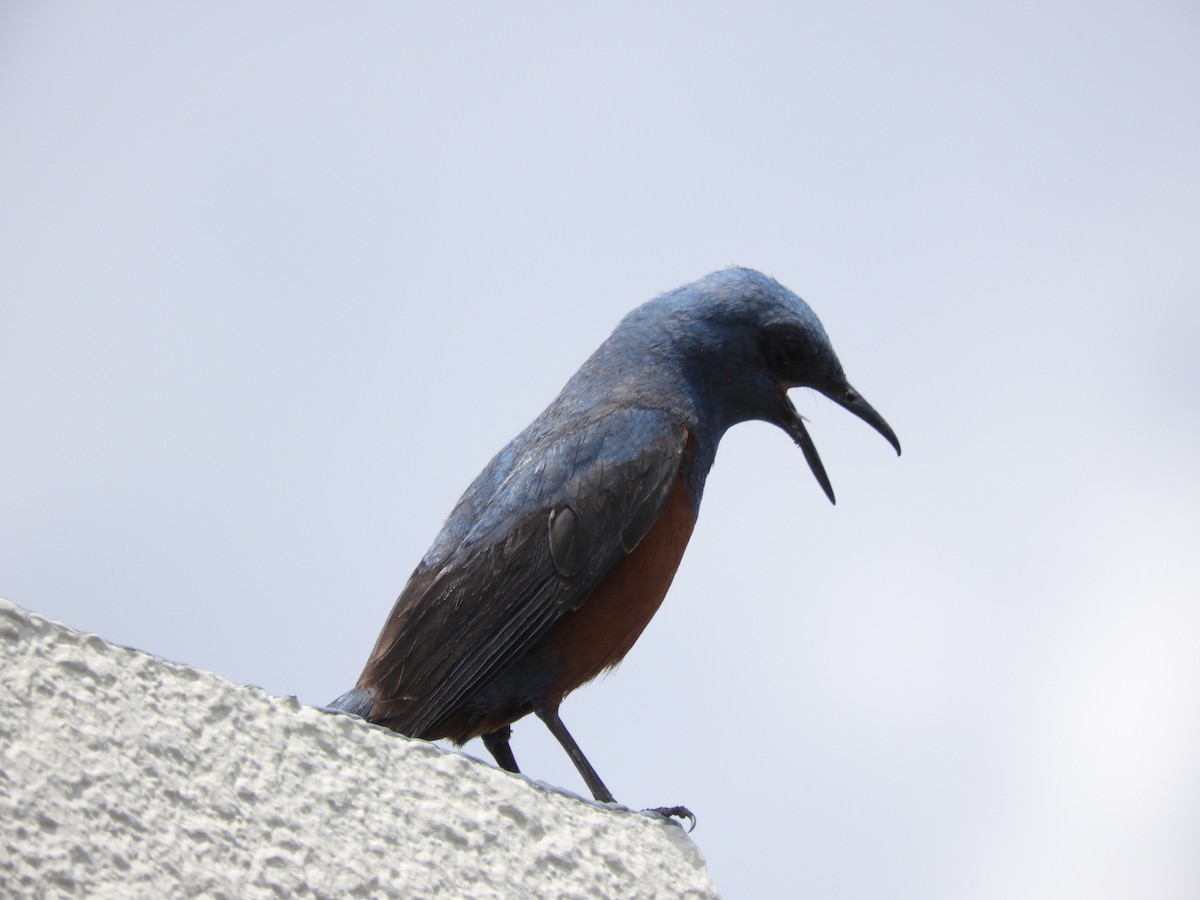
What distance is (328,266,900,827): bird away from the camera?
14.7 ft

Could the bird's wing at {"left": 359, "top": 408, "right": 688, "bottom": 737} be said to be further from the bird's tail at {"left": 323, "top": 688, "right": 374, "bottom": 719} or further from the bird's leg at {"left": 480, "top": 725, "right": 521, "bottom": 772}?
the bird's leg at {"left": 480, "top": 725, "right": 521, "bottom": 772}

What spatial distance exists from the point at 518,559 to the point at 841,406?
1.86 metres

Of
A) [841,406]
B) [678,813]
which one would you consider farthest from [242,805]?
[841,406]

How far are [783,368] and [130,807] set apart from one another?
145 inches

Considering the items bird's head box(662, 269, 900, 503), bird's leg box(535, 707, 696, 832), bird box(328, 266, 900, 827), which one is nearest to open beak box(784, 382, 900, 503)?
bird's head box(662, 269, 900, 503)

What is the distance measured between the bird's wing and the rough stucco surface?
64.2 inches

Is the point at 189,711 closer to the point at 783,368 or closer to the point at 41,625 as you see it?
the point at 41,625

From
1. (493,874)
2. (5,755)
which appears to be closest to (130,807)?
(5,755)

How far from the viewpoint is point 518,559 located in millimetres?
4555

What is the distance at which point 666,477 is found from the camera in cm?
477

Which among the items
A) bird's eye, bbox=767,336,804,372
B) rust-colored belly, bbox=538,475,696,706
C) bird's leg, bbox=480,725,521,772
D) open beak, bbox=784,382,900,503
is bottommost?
bird's leg, bbox=480,725,521,772

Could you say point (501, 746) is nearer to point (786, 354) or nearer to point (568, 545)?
point (568, 545)

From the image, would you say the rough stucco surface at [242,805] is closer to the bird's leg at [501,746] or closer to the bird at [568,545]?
the bird at [568,545]

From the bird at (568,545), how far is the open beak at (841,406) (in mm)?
348
